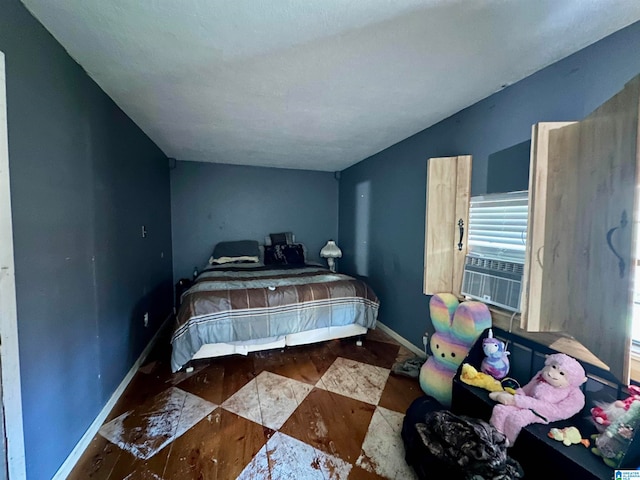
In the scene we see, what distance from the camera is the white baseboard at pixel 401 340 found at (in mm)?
2495

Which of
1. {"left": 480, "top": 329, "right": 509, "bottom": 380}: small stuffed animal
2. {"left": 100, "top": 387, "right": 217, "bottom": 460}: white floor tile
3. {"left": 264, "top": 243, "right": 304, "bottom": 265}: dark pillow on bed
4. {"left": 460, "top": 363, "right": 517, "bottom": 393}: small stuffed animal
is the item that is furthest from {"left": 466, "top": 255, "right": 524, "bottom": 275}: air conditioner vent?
{"left": 264, "top": 243, "right": 304, "bottom": 265}: dark pillow on bed

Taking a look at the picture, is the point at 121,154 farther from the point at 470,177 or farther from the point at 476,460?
the point at 476,460

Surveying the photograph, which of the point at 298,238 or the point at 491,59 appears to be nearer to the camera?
the point at 491,59

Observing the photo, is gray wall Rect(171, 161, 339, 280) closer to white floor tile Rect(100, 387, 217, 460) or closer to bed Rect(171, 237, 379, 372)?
bed Rect(171, 237, 379, 372)

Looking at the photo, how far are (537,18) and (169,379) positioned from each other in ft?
10.8

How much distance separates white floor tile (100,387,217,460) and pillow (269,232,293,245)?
2.52 m

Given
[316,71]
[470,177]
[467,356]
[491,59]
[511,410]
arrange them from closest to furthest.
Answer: [511,410] → [491,59] → [316,71] → [467,356] → [470,177]

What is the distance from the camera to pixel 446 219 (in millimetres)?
2074

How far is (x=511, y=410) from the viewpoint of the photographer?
125cm

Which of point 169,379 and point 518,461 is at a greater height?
point 518,461

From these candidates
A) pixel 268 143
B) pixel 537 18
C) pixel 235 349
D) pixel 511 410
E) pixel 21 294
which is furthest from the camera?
pixel 268 143

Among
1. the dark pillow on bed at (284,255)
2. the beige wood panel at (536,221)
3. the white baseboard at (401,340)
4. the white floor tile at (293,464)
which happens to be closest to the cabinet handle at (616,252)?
the beige wood panel at (536,221)

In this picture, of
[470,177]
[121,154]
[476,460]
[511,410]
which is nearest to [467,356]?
[511,410]

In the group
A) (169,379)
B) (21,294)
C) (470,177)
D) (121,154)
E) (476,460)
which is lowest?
(169,379)
